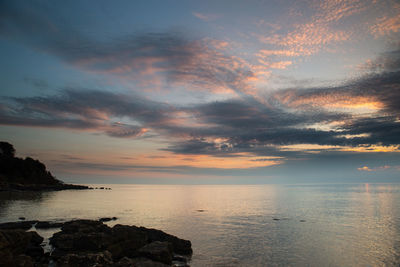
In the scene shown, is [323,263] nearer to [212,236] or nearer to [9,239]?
[212,236]

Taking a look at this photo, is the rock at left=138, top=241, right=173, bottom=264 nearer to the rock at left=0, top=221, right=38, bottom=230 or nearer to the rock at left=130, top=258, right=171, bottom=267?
the rock at left=130, top=258, right=171, bottom=267

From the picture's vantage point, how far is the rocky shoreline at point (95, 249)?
16.6 m

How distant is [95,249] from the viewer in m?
21.4

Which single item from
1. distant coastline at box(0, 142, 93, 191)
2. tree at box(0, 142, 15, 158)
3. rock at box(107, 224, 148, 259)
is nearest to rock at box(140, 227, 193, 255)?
rock at box(107, 224, 148, 259)

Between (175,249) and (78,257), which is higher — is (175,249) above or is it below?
below

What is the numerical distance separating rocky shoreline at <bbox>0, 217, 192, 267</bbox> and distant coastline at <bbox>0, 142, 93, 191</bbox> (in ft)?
372

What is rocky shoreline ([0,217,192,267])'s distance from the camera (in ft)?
54.4

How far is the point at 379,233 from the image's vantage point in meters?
35.3

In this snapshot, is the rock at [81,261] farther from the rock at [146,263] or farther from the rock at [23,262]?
the rock at [146,263]

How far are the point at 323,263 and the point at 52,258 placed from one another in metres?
23.6

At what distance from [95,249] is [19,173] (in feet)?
492

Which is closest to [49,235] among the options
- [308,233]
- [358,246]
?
[308,233]

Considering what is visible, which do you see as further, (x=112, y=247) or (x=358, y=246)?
(x=358, y=246)

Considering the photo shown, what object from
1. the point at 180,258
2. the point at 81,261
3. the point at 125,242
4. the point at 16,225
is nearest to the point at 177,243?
the point at 180,258
